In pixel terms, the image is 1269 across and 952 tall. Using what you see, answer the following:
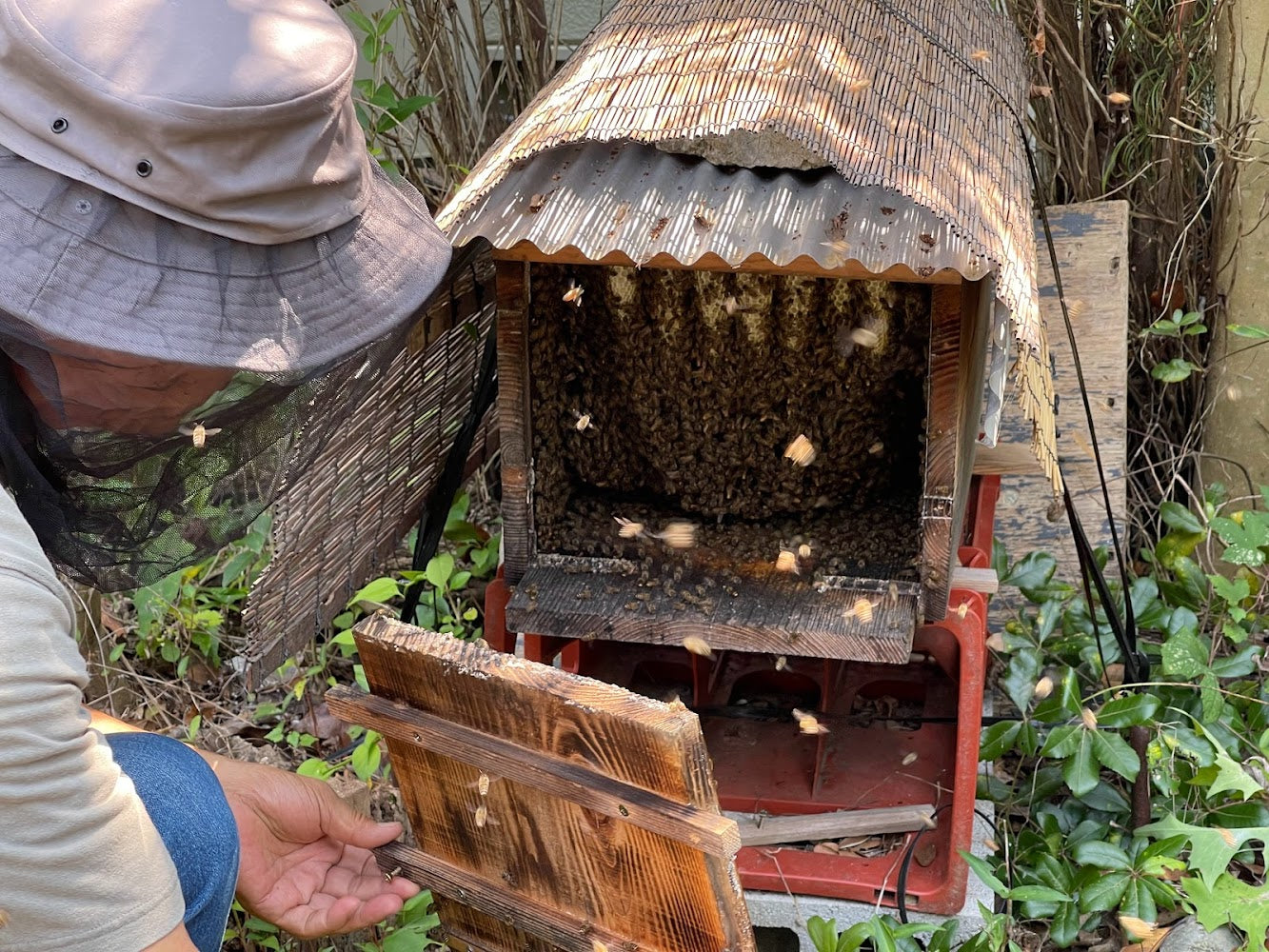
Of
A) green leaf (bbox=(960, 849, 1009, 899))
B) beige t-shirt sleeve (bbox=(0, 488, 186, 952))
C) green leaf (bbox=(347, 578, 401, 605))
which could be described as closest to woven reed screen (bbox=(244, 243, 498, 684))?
green leaf (bbox=(347, 578, 401, 605))

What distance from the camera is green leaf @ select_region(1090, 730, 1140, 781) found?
7.42 feet

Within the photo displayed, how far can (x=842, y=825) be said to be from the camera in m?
2.33

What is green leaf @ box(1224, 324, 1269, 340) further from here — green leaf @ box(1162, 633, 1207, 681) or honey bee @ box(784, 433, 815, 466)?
honey bee @ box(784, 433, 815, 466)

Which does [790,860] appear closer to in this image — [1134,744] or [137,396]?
[1134,744]

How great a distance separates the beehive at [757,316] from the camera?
1.75 m

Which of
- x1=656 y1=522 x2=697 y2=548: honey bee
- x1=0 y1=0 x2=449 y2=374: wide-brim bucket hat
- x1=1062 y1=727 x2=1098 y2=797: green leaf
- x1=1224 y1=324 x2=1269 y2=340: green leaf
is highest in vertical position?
x1=0 y1=0 x2=449 y2=374: wide-brim bucket hat

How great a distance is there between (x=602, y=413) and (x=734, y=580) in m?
0.42

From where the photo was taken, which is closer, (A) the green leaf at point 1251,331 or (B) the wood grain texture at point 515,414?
(B) the wood grain texture at point 515,414

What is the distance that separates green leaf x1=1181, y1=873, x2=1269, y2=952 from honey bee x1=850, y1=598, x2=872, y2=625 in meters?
0.67

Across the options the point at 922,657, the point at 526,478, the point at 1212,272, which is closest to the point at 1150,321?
the point at 1212,272

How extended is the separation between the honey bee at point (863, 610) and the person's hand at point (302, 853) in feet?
2.72

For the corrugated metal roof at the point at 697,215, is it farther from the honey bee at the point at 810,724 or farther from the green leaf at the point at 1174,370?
the green leaf at the point at 1174,370

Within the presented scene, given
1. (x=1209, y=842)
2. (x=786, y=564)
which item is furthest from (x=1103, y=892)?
(x=786, y=564)

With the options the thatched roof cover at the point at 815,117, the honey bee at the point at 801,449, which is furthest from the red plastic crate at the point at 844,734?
the thatched roof cover at the point at 815,117
